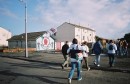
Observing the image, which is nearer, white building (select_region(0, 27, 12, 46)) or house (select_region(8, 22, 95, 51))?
house (select_region(8, 22, 95, 51))

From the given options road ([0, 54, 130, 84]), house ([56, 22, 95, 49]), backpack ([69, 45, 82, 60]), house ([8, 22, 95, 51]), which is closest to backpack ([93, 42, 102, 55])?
road ([0, 54, 130, 84])

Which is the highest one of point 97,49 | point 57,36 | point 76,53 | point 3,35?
point 3,35

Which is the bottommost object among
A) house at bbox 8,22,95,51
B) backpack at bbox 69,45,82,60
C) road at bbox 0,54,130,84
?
road at bbox 0,54,130,84

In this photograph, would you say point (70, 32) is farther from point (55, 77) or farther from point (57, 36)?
point (55, 77)

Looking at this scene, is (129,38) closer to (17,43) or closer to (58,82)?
(17,43)

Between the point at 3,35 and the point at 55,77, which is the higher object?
the point at 3,35

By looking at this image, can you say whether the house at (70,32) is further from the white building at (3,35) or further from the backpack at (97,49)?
the backpack at (97,49)

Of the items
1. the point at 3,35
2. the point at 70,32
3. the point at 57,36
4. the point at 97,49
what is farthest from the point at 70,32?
the point at 97,49

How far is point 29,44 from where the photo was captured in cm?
5188

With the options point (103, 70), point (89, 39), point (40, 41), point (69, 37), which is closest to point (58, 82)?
point (103, 70)

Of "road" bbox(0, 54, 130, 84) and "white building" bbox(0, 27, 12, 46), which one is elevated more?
"white building" bbox(0, 27, 12, 46)

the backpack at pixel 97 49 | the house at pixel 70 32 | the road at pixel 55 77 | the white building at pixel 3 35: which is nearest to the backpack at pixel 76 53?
the road at pixel 55 77

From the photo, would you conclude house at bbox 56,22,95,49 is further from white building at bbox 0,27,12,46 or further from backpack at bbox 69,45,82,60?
backpack at bbox 69,45,82,60

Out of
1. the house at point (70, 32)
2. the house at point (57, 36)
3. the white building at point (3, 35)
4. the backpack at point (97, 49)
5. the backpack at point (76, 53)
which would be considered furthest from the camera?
A: the white building at point (3, 35)
